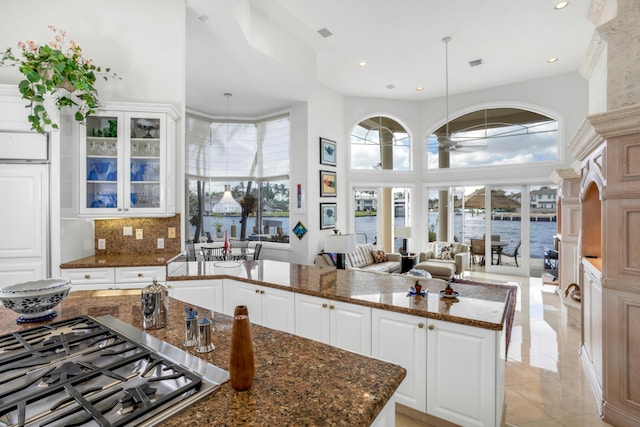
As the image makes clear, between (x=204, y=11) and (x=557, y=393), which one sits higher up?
(x=204, y=11)

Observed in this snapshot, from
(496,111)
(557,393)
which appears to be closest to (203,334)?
(557,393)

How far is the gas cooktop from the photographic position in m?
0.84

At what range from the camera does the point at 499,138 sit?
7363mm

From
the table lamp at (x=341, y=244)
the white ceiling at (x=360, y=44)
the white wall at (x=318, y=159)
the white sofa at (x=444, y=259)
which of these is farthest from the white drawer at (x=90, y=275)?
the white sofa at (x=444, y=259)

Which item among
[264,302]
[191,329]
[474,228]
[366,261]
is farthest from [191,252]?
[474,228]

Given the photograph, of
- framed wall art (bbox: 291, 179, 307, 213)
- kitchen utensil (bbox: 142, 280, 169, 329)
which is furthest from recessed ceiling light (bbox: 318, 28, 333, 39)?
kitchen utensil (bbox: 142, 280, 169, 329)

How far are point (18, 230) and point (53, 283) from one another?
1675mm

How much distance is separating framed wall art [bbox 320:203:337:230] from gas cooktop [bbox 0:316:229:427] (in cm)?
532

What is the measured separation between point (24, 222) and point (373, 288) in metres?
3.06

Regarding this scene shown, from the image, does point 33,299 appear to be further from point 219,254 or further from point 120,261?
point 219,254

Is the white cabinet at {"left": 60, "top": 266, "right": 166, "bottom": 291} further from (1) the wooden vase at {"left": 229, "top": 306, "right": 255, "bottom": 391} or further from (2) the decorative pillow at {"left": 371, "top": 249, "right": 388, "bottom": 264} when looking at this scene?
(2) the decorative pillow at {"left": 371, "top": 249, "right": 388, "bottom": 264}

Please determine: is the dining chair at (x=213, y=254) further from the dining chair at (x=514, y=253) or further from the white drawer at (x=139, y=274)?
the dining chair at (x=514, y=253)

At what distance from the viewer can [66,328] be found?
1.46m

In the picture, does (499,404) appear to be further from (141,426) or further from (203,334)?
(141,426)
